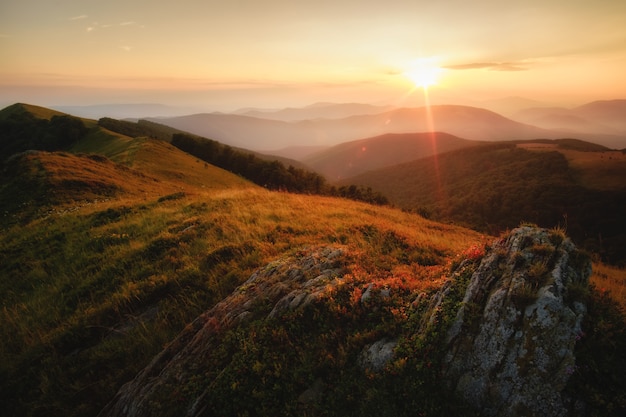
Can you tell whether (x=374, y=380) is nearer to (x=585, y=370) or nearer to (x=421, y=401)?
(x=421, y=401)

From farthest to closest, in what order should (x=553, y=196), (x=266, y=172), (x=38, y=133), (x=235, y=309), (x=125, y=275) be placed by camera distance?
(x=553, y=196), (x=38, y=133), (x=266, y=172), (x=125, y=275), (x=235, y=309)

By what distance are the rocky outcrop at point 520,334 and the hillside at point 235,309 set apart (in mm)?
208

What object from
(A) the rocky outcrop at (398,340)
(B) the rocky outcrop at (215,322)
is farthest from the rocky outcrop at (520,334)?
(B) the rocky outcrop at (215,322)

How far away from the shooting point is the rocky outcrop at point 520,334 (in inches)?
177

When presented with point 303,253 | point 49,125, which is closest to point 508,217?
point 303,253

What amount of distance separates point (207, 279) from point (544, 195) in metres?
159

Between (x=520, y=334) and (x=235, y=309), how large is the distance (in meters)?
5.69

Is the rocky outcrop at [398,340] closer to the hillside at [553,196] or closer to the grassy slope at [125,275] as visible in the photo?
the grassy slope at [125,275]

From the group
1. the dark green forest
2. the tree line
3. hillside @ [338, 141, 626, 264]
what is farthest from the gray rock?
hillside @ [338, 141, 626, 264]

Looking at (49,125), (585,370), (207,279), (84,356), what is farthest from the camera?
(49,125)

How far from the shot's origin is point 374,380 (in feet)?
17.4

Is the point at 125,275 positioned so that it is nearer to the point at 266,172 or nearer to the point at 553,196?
the point at 266,172

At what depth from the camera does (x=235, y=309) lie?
24.7 ft

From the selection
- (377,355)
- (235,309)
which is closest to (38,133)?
(235,309)
